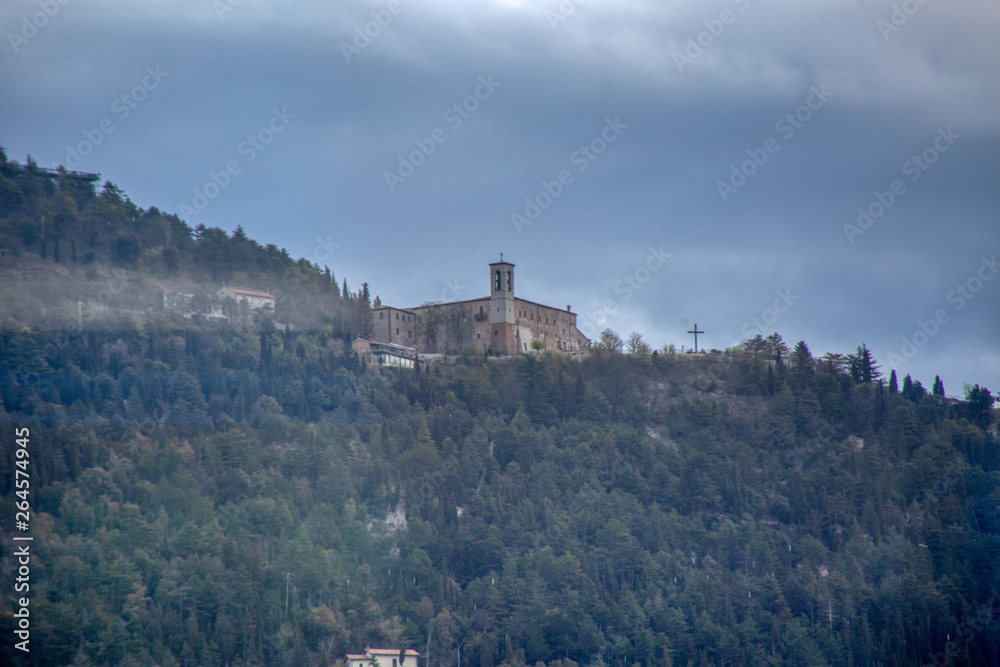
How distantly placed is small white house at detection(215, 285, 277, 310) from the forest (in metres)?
1.46

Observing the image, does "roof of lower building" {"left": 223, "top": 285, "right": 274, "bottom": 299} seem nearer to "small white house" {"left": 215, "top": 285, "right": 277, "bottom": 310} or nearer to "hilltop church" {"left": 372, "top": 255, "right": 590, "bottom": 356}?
"small white house" {"left": 215, "top": 285, "right": 277, "bottom": 310}

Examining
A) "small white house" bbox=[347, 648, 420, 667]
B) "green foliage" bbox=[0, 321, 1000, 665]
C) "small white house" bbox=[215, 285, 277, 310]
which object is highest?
"small white house" bbox=[215, 285, 277, 310]

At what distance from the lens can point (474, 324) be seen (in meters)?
103

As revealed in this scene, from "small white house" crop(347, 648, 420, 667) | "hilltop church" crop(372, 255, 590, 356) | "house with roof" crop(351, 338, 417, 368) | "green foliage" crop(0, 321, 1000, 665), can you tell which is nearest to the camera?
"small white house" crop(347, 648, 420, 667)

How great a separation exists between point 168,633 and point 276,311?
41.5 metres

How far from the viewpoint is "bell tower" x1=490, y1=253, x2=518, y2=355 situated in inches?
4013

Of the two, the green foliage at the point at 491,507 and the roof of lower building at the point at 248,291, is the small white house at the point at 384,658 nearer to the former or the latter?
the green foliage at the point at 491,507

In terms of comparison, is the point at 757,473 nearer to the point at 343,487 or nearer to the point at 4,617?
the point at 343,487

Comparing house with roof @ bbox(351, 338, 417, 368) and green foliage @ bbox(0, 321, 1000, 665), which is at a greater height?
house with roof @ bbox(351, 338, 417, 368)

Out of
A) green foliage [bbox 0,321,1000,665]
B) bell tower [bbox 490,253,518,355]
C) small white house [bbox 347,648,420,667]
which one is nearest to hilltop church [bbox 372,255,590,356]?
bell tower [bbox 490,253,518,355]

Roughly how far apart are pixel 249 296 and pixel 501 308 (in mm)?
19565

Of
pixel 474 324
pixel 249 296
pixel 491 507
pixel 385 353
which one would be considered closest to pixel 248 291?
pixel 249 296

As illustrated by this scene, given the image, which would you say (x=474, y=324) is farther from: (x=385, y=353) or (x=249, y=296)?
(x=249, y=296)

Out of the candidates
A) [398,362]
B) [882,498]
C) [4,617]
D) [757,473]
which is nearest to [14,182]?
[398,362]
